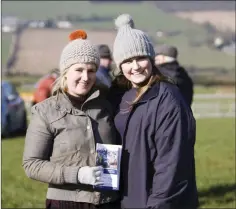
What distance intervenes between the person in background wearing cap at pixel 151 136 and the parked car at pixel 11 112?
13.1 meters

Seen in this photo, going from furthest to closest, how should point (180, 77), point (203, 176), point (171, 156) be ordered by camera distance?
point (203, 176) → point (180, 77) → point (171, 156)

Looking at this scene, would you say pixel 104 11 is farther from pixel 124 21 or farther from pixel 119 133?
pixel 119 133

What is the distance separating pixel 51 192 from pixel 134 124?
1.96ft

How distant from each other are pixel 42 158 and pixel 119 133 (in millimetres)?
420

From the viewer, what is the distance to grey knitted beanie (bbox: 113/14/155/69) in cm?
379

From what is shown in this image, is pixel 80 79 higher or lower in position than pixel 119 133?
higher

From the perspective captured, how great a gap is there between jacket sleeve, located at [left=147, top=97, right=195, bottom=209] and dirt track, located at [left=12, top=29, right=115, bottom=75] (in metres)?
20.4

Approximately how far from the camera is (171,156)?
361 cm

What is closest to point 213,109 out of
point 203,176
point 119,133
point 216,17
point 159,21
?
point 216,17

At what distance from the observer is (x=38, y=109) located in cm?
384

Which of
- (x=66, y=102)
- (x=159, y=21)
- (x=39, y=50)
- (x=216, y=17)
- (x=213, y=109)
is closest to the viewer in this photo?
(x=66, y=102)

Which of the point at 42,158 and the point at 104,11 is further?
the point at 104,11

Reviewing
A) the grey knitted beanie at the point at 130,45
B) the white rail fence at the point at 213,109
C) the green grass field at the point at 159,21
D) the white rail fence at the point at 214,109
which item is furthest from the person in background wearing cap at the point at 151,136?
the green grass field at the point at 159,21

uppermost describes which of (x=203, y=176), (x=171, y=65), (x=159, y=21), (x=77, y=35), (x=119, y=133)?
(x=159, y=21)
